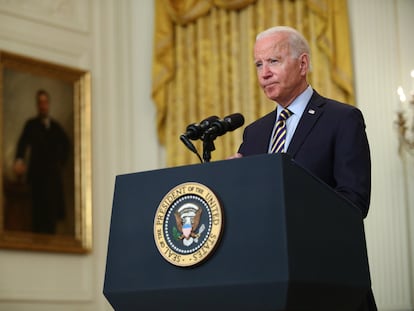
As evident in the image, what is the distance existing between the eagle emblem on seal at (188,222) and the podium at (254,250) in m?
0.09

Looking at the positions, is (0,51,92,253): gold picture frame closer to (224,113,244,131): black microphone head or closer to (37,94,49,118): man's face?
(37,94,49,118): man's face

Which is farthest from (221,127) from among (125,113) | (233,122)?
(125,113)

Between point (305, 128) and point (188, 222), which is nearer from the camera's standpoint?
point (188, 222)

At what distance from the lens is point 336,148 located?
10.7 feet

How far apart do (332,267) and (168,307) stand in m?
0.56

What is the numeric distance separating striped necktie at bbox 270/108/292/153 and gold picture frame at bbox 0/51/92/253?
4538 millimetres

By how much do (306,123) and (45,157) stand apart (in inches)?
195

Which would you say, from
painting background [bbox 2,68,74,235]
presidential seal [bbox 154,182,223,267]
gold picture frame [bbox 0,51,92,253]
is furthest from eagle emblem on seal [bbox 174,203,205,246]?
painting background [bbox 2,68,74,235]

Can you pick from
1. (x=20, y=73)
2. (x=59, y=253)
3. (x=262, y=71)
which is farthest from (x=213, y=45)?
(x=262, y=71)

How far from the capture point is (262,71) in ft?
11.3

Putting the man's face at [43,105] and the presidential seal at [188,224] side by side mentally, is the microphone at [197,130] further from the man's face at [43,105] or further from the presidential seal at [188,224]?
the man's face at [43,105]

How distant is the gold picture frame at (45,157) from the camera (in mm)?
7559

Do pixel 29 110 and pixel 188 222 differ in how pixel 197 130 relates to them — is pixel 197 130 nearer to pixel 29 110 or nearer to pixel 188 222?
pixel 188 222

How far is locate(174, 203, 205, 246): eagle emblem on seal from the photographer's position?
2598 millimetres
